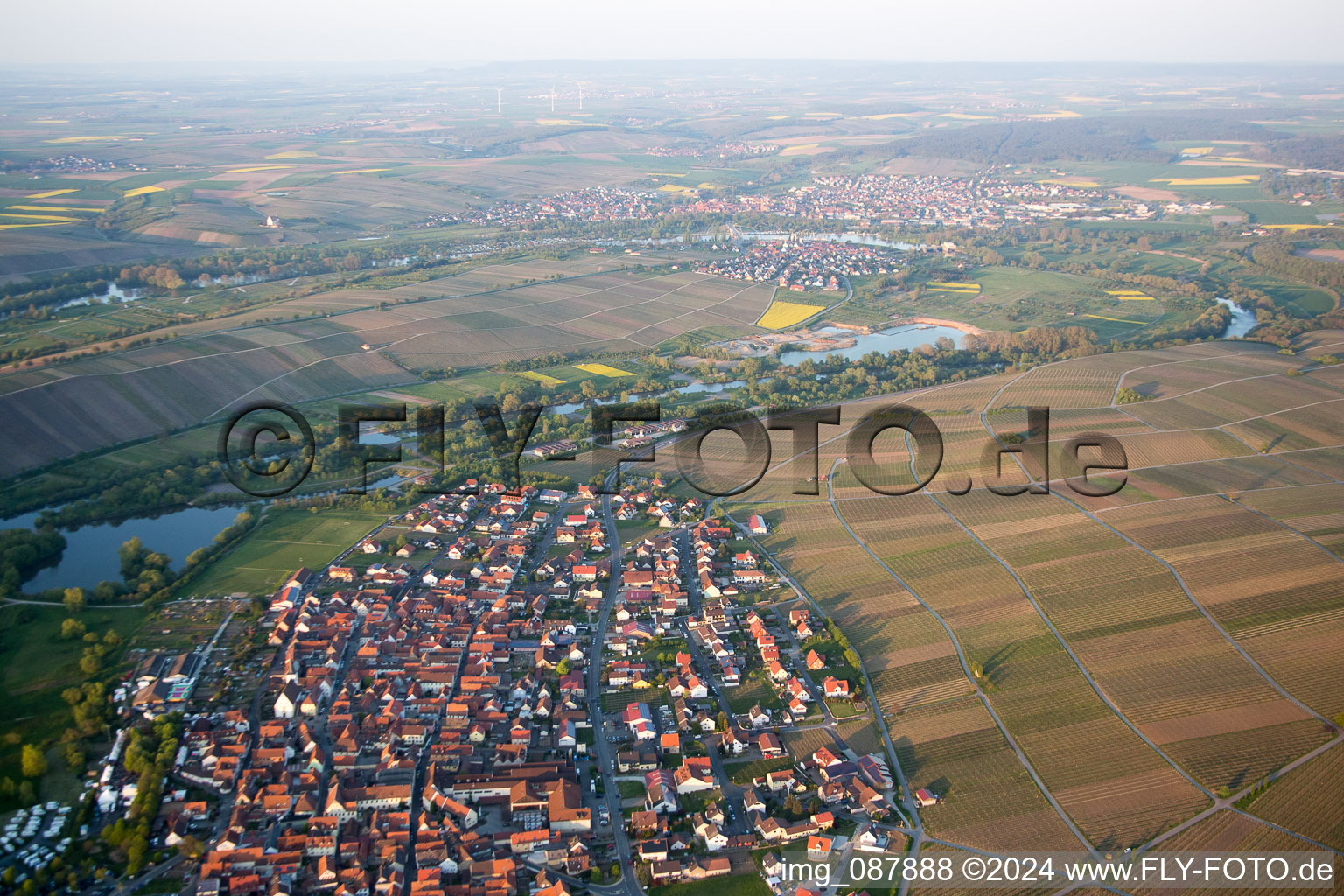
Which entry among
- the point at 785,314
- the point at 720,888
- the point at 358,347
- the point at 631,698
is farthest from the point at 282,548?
the point at 785,314

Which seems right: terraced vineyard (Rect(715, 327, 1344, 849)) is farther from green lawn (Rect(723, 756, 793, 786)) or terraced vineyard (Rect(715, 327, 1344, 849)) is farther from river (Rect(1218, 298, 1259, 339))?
river (Rect(1218, 298, 1259, 339))

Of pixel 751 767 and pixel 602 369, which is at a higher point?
pixel 602 369

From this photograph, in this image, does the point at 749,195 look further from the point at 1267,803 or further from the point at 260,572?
the point at 1267,803

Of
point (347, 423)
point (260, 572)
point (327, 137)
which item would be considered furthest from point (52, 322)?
point (327, 137)

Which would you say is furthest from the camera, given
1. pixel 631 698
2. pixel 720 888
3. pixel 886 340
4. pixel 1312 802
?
pixel 886 340

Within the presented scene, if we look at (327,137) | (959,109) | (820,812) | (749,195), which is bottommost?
(820,812)

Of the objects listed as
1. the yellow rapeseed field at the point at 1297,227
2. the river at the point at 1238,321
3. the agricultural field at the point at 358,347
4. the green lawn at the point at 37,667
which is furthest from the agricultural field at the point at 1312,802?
the yellow rapeseed field at the point at 1297,227

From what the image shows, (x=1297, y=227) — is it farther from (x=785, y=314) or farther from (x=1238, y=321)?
(x=785, y=314)
